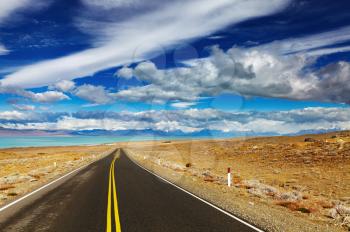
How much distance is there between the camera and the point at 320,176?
29.3 m

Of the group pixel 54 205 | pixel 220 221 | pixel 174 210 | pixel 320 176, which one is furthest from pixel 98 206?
pixel 320 176

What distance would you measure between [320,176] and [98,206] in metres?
22.3

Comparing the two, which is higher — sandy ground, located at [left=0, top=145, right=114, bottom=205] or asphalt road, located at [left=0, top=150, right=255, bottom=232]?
asphalt road, located at [left=0, top=150, right=255, bottom=232]

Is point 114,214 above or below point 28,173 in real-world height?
above

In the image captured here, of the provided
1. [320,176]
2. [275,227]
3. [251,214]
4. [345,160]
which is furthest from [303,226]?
[345,160]

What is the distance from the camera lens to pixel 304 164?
38750 mm

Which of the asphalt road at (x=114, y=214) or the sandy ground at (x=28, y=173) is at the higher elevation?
the asphalt road at (x=114, y=214)

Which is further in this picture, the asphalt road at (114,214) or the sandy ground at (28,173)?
the sandy ground at (28,173)

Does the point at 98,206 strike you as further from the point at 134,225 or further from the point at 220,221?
the point at 220,221

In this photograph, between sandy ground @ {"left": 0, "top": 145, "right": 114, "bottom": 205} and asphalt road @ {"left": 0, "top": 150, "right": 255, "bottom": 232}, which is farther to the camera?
sandy ground @ {"left": 0, "top": 145, "right": 114, "bottom": 205}

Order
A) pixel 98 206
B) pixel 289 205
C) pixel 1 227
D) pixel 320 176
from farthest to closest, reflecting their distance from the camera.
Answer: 1. pixel 320 176
2. pixel 289 205
3. pixel 98 206
4. pixel 1 227

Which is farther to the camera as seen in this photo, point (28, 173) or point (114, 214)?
point (28, 173)

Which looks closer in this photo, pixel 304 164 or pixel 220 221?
pixel 220 221

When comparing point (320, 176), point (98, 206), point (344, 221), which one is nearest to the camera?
point (344, 221)
